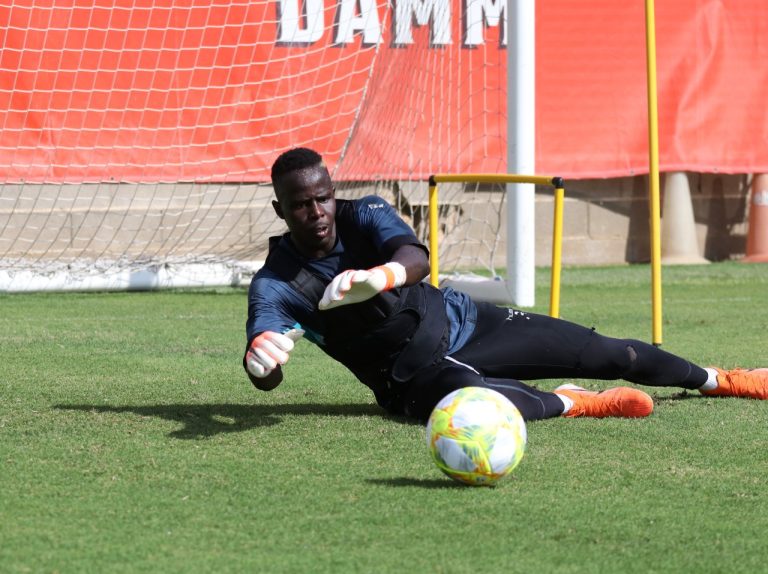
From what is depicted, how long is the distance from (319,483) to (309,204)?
1317 millimetres

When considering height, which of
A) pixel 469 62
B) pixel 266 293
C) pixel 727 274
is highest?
pixel 469 62

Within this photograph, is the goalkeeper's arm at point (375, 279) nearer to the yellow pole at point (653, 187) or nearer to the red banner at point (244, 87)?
the yellow pole at point (653, 187)

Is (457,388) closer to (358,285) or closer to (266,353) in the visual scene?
(358,285)

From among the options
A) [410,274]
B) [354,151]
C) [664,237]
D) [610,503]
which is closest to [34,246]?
[354,151]

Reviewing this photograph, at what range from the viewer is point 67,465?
455cm

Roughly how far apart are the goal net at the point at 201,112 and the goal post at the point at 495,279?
1716mm

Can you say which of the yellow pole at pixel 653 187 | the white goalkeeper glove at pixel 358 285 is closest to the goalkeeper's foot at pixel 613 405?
the white goalkeeper glove at pixel 358 285

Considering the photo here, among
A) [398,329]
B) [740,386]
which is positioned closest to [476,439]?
[398,329]

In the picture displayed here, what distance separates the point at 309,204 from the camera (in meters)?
5.16

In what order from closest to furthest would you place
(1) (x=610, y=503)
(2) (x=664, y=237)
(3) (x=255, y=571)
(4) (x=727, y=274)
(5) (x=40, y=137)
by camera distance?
1. (3) (x=255, y=571)
2. (1) (x=610, y=503)
3. (5) (x=40, y=137)
4. (4) (x=727, y=274)
5. (2) (x=664, y=237)

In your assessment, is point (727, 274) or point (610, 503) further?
point (727, 274)

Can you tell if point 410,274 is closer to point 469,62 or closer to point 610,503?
point 610,503

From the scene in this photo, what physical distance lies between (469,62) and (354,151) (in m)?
1.33

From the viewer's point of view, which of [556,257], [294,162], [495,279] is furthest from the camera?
[495,279]
